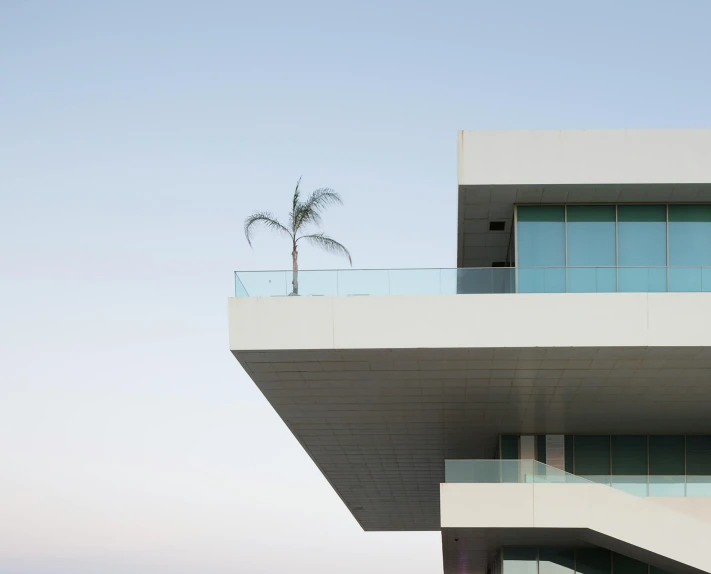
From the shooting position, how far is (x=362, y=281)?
Result: 19.8 metres

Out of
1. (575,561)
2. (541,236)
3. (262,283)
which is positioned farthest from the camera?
(575,561)

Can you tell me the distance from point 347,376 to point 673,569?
8.62 m

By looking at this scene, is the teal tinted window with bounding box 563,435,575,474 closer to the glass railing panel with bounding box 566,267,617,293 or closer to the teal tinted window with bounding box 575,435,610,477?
the teal tinted window with bounding box 575,435,610,477

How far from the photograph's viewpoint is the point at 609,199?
21.7m

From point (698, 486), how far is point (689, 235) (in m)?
5.78

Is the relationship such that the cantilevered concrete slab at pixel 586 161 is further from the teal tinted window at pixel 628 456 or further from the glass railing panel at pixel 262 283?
the teal tinted window at pixel 628 456

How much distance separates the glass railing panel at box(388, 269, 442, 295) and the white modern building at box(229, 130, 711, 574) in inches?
1.6

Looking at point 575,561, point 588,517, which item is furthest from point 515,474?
point 575,561

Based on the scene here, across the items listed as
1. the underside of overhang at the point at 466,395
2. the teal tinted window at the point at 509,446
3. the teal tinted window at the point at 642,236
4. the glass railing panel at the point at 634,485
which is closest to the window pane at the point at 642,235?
the teal tinted window at the point at 642,236

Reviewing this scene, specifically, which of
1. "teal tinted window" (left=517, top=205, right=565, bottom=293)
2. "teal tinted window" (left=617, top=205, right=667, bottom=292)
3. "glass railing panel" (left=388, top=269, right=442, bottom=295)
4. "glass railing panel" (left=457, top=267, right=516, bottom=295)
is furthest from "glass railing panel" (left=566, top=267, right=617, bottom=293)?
"glass railing panel" (left=388, top=269, right=442, bottom=295)

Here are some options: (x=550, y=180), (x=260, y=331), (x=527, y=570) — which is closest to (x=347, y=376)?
(x=260, y=331)

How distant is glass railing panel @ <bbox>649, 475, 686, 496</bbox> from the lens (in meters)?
22.5

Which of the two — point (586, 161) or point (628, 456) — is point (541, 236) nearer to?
point (586, 161)

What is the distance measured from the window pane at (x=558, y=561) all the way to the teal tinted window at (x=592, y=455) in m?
1.99
